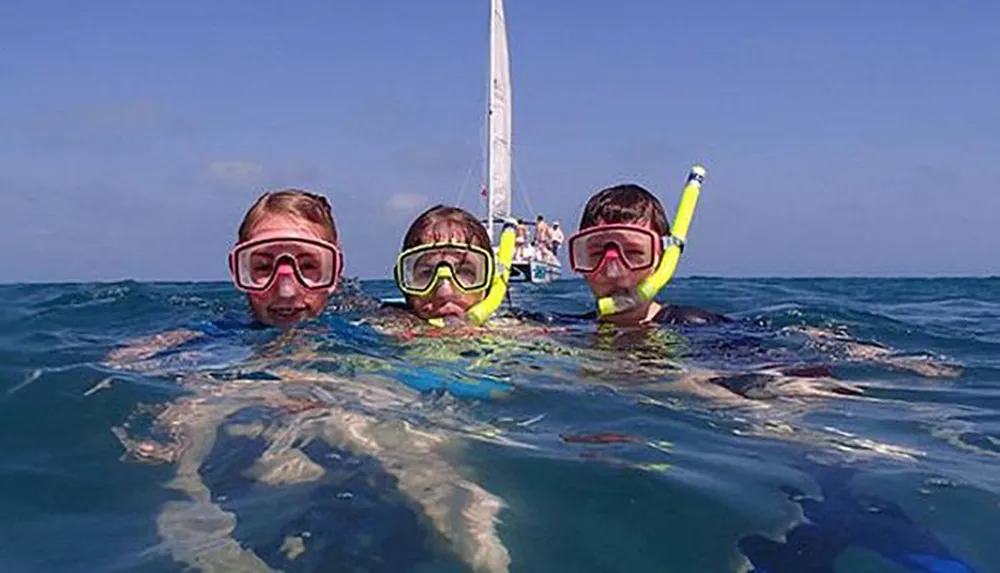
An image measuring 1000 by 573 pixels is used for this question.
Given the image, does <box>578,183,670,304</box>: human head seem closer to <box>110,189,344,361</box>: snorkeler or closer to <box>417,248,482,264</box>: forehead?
<box>417,248,482,264</box>: forehead

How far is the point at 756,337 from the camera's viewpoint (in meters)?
5.93

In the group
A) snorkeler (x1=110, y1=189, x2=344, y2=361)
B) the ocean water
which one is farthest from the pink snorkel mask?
the ocean water

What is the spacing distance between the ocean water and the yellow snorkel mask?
309mm

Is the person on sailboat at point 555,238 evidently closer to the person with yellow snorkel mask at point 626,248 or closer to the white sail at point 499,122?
the white sail at point 499,122

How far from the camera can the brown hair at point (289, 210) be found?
5.21 meters

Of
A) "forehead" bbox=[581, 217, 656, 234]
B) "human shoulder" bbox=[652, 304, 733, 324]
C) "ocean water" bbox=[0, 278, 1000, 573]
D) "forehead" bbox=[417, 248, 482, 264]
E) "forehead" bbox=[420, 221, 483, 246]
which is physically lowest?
"ocean water" bbox=[0, 278, 1000, 573]

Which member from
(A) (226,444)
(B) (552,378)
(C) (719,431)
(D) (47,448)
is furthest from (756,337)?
(D) (47,448)

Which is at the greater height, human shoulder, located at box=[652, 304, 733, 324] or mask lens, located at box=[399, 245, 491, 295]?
mask lens, located at box=[399, 245, 491, 295]

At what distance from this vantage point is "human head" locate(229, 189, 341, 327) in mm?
5059

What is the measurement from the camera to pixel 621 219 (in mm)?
5711

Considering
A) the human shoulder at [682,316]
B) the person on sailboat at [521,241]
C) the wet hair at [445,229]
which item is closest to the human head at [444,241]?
the wet hair at [445,229]

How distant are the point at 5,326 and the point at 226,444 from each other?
517 cm

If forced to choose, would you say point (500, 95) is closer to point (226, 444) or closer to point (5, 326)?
point (5, 326)

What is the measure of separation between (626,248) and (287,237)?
1.92 m
